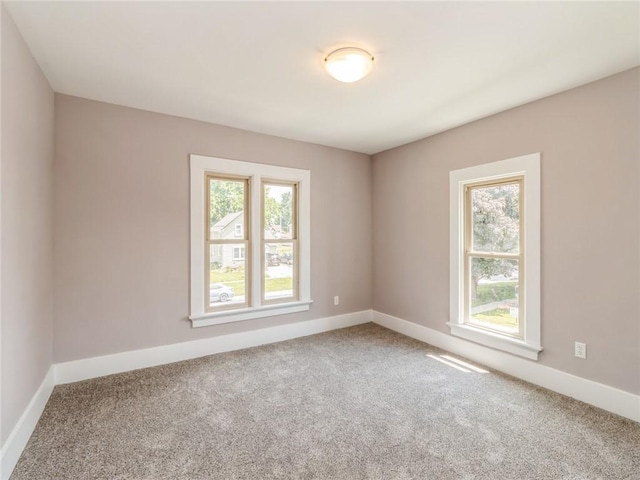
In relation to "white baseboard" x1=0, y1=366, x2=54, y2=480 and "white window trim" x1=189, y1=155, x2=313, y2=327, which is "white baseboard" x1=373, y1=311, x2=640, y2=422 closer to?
"white window trim" x1=189, y1=155, x2=313, y2=327

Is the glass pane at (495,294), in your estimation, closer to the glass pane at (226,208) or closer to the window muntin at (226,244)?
the window muntin at (226,244)

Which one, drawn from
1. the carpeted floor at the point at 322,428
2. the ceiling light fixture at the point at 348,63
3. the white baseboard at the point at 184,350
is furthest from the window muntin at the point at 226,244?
the ceiling light fixture at the point at 348,63

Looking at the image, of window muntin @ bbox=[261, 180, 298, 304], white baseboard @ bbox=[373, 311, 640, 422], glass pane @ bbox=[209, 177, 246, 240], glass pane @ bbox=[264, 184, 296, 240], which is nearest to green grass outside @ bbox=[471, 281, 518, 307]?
white baseboard @ bbox=[373, 311, 640, 422]

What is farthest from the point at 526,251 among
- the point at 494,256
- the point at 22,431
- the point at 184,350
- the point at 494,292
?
the point at 22,431

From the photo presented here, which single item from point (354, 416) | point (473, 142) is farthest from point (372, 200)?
point (354, 416)

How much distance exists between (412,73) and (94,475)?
3261 mm

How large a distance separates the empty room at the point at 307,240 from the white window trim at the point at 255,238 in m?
0.03

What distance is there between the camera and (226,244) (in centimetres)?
361

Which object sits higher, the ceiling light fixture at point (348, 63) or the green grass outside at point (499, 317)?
the ceiling light fixture at point (348, 63)

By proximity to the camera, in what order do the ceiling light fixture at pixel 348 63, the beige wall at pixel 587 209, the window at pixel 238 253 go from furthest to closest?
the window at pixel 238 253
the beige wall at pixel 587 209
the ceiling light fixture at pixel 348 63

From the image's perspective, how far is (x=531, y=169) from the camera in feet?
9.16

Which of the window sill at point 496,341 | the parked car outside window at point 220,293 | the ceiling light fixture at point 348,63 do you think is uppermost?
the ceiling light fixture at point 348,63

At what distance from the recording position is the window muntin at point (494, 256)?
9.89ft

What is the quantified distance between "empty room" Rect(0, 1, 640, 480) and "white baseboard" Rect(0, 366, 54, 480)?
18 mm
